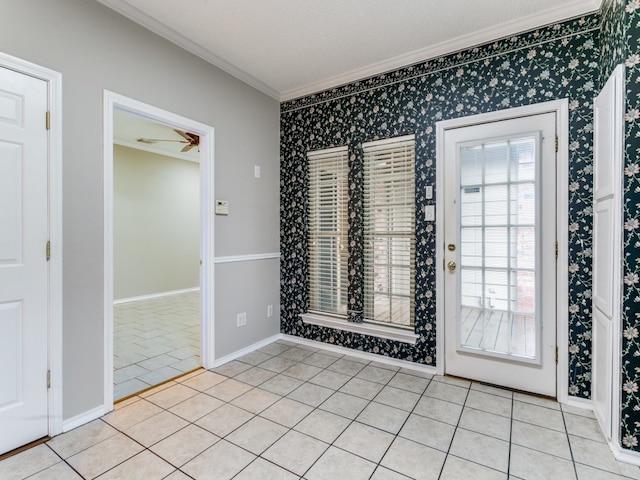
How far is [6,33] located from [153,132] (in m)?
3.27

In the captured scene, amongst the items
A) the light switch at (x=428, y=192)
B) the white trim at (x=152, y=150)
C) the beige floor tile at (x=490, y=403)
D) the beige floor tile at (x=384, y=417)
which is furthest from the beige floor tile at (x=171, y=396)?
the white trim at (x=152, y=150)

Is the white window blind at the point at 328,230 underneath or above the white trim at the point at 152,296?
above

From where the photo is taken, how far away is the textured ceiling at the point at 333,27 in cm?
219

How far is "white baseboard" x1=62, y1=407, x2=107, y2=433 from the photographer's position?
76.2 inches

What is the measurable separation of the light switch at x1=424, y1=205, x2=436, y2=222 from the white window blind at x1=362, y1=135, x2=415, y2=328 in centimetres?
13

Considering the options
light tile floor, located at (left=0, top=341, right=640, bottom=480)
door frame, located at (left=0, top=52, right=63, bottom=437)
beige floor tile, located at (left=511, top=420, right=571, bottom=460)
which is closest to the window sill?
light tile floor, located at (left=0, top=341, right=640, bottom=480)

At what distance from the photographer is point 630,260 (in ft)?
5.48

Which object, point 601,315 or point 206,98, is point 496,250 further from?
point 206,98

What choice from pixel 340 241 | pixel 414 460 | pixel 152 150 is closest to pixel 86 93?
pixel 340 241

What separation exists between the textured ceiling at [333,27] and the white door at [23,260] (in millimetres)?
950

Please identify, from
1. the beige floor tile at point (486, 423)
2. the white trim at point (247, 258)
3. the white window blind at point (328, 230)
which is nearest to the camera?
the beige floor tile at point (486, 423)

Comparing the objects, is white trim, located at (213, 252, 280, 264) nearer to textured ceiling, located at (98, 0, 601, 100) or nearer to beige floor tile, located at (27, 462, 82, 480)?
beige floor tile, located at (27, 462, 82, 480)

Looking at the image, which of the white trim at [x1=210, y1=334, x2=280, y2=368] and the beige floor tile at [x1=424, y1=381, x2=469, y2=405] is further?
the white trim at [x1=210, y1=334, x2=280, y2=368]

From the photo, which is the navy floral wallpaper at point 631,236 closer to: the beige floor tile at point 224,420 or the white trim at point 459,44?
the white trim at point 459,44
